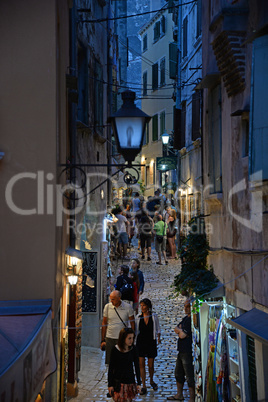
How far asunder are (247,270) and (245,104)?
2.27 meters

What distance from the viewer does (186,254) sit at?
39.8 feet

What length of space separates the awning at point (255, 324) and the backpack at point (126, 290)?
6.22m

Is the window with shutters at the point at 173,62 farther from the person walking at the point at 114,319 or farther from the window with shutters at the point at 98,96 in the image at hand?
the person walking at the point at 114,319

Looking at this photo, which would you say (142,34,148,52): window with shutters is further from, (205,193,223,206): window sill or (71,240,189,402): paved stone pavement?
(205,193,223,206): window sill

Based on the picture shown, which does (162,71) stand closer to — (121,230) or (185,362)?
(121,230)

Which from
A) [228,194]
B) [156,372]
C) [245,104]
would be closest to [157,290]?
[156,372]

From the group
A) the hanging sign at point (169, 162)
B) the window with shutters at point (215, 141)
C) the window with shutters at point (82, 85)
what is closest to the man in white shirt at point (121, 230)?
the hanging sign at point (169, 162)

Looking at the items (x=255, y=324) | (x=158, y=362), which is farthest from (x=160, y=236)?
(x=255, y=324)

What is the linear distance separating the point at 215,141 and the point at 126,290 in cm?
428

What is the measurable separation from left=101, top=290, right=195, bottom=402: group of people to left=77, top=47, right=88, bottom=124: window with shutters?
4413 millimetres

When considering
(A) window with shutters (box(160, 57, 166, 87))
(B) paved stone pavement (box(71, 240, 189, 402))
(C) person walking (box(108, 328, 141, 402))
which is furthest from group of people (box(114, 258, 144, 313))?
(A) window with shutters (box(160, 57, 166, 87))

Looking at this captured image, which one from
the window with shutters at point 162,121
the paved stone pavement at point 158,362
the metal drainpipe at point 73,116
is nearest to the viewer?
the paved stone pavement at point 158,362

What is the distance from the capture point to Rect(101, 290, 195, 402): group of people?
9094 mm

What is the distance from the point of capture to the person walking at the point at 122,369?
29.8 feet
